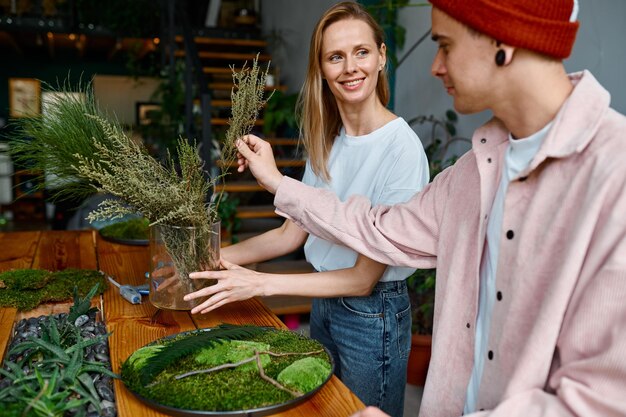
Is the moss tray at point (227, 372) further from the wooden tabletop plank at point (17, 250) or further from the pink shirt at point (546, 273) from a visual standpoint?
the wooden tabletop plank at point (17, 250)

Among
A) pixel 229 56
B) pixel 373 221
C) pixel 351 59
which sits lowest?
pixel 373 221

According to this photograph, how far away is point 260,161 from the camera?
150 centimetres

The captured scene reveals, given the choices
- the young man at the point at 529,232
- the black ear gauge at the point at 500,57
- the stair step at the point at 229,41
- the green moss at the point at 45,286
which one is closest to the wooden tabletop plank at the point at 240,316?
the green moss at the point at 45,286

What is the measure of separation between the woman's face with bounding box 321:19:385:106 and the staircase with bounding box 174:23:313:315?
0.86 metres

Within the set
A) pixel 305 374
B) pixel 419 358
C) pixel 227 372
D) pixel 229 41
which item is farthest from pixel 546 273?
pixel 229 41

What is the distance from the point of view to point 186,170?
1.39 m

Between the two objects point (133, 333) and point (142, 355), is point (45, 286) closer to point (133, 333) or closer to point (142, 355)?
point (133, 333)

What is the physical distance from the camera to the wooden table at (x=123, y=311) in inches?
43.5

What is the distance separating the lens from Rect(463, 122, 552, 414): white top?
3.37ft

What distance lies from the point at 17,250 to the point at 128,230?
380mm

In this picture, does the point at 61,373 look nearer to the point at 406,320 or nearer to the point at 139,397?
the point at 139,397

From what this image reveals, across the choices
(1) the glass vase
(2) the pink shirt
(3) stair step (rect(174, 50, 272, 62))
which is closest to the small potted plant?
(1) the glass vase

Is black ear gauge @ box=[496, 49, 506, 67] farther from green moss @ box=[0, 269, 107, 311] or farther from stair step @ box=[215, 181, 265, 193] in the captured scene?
stair step @ box=[215, 181, 265, 193]

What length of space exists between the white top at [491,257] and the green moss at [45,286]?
1.00 m
